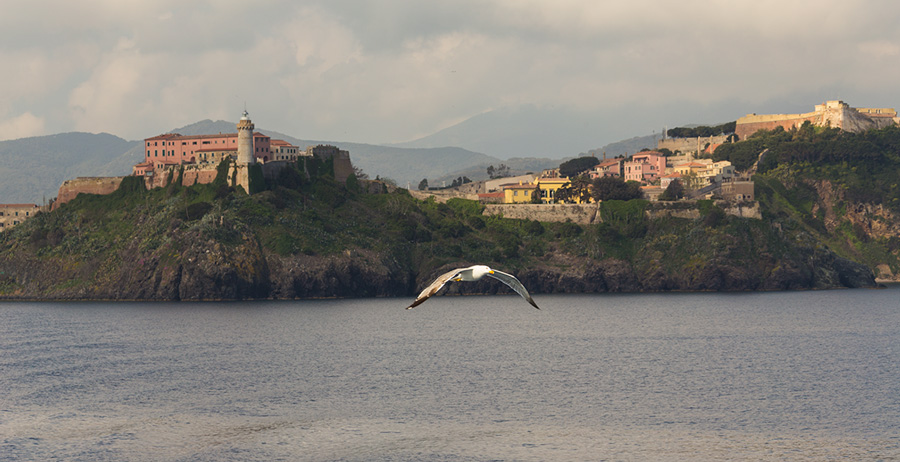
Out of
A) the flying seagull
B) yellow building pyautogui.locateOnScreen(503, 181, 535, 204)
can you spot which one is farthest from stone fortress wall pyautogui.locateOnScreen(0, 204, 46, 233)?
the flying seagull

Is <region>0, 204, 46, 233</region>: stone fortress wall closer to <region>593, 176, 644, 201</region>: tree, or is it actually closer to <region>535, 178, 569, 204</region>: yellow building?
<region>535, 178, 569, 204</region>: yellow building

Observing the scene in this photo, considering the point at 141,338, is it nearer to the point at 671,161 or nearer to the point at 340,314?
the point at 340,314

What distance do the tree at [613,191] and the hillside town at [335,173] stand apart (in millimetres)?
1886

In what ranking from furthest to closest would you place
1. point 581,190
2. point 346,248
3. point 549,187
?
point 549,187, point 581,190, point 346,248

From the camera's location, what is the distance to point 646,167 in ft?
539

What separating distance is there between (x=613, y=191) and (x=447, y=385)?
81496mm

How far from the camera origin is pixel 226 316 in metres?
97.9

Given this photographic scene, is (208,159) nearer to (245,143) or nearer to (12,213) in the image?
(245,143)

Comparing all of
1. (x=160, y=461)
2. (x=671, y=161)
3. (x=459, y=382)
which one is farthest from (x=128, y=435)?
(x=671, y=161)

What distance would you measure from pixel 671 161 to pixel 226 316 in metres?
103

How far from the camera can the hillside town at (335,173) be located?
127331 mm

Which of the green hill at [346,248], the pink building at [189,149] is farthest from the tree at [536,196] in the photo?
the pink building at [189,149]

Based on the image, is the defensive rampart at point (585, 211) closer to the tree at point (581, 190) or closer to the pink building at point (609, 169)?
the tree at point (581, 190)

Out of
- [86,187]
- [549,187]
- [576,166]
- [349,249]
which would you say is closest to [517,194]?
[549,187]
